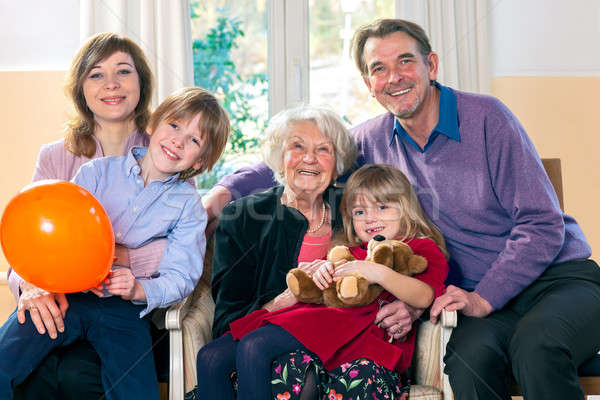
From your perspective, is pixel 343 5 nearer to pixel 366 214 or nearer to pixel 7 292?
pixel 366 214

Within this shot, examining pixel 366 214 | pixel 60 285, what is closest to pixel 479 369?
pixel 366 214

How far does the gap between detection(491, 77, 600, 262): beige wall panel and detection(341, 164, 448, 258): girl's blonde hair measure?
5.91 ft

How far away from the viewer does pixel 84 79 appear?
2.15m

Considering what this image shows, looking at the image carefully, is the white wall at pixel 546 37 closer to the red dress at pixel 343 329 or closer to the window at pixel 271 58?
the window at pixel 271 58

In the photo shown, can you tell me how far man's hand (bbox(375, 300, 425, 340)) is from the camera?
1762 mm

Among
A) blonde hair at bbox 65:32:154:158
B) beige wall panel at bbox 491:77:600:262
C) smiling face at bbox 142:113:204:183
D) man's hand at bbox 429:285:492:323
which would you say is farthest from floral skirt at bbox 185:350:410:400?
beige wall panel at bbox 491:77:600:262

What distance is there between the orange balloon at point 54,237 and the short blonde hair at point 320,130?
2.40 feet

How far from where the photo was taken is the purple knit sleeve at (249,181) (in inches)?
90.8

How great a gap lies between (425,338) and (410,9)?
2.19m

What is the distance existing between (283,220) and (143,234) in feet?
1.53

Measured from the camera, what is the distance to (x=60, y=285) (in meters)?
1.56

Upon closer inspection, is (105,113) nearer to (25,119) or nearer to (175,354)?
(175,354)

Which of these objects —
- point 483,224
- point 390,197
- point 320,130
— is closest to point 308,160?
point 320,130

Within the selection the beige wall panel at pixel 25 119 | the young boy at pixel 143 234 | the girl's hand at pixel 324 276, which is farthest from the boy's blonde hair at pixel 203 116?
the beige wall panel at pixel 25 119
